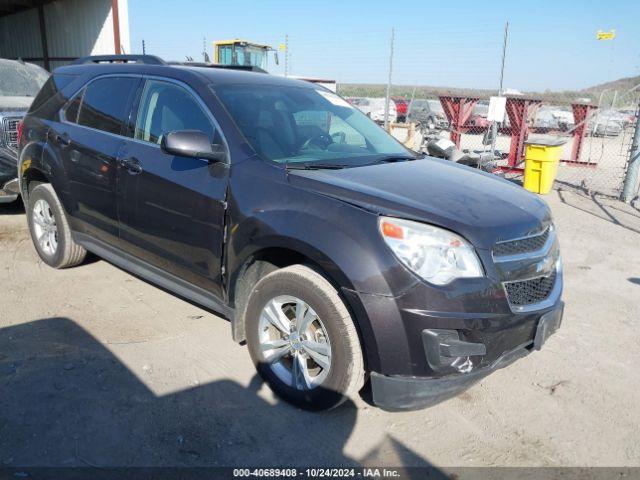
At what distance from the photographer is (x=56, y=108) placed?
4.55 meters

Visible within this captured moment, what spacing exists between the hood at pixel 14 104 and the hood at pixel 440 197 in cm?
571

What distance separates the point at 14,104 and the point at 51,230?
3.38 m

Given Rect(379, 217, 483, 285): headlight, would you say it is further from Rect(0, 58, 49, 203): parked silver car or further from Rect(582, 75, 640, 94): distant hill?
Rect(582, 75, 640, 94): distant hill

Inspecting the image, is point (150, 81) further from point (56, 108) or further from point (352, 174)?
point (352, 174)

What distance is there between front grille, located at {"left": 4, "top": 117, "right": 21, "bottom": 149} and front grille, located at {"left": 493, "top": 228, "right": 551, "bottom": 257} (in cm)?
612

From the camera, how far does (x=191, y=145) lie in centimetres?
302

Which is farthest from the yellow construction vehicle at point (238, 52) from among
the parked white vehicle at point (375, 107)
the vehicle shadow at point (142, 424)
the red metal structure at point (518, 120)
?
the vehicle shadow at point (142, 424)

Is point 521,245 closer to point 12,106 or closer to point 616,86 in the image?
point 12,106

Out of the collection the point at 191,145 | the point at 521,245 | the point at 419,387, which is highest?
the point at 191,145

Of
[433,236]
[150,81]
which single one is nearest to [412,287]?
[433,236]

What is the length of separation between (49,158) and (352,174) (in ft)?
9.57

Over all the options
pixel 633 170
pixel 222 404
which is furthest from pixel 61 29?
pixel 222 404

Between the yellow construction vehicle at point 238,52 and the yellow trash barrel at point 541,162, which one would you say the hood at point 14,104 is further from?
the yellow construction vehicle at point 238,52

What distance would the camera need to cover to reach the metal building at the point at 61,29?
45.9ft
